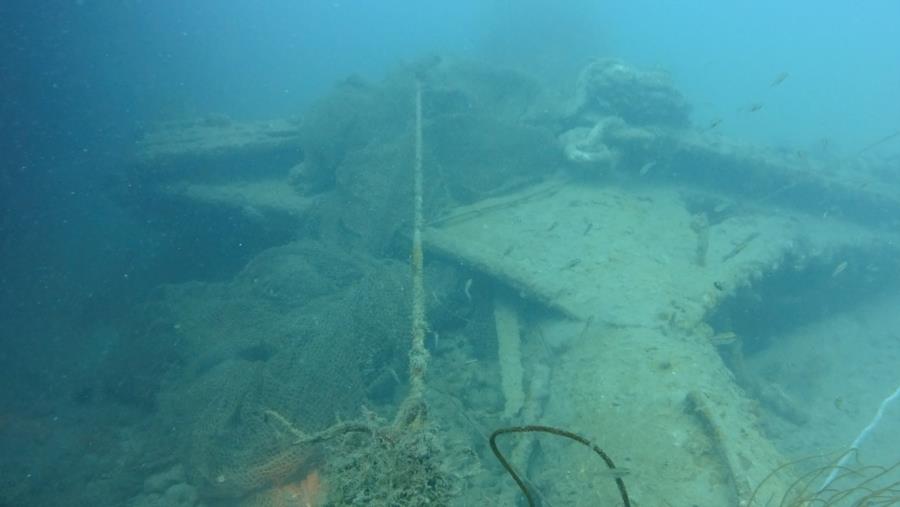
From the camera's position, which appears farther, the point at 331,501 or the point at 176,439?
the point at 176,439

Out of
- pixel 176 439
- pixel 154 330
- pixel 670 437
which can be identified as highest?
pixel 670 437

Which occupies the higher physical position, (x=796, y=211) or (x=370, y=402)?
(x=796, y=211)

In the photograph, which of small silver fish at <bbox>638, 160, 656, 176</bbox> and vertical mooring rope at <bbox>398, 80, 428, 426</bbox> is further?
small silver fish at <bbox>638, 160, 656, 176</bbox>

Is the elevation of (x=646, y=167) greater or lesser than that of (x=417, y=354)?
lesser

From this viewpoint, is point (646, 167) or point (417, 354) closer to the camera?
point (417, 354)

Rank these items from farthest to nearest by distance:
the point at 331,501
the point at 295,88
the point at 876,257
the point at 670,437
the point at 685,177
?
the point at 295,88, the point at 685,177, the point at 876,257, the point at 670,437, the point at 331,501

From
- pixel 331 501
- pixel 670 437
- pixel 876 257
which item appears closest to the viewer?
pixel 331 501

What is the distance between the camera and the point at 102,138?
26.9m

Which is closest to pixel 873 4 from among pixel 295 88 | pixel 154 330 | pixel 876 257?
pixel 295 88

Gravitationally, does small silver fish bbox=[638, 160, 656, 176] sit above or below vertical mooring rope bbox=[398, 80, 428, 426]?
below

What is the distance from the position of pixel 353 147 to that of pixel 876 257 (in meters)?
11.0

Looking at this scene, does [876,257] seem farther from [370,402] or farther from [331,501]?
[331,501]

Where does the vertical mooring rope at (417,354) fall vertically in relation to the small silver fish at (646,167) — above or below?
above

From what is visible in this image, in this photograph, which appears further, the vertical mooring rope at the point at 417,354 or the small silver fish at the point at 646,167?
the small silver fish at the point at 646,167
